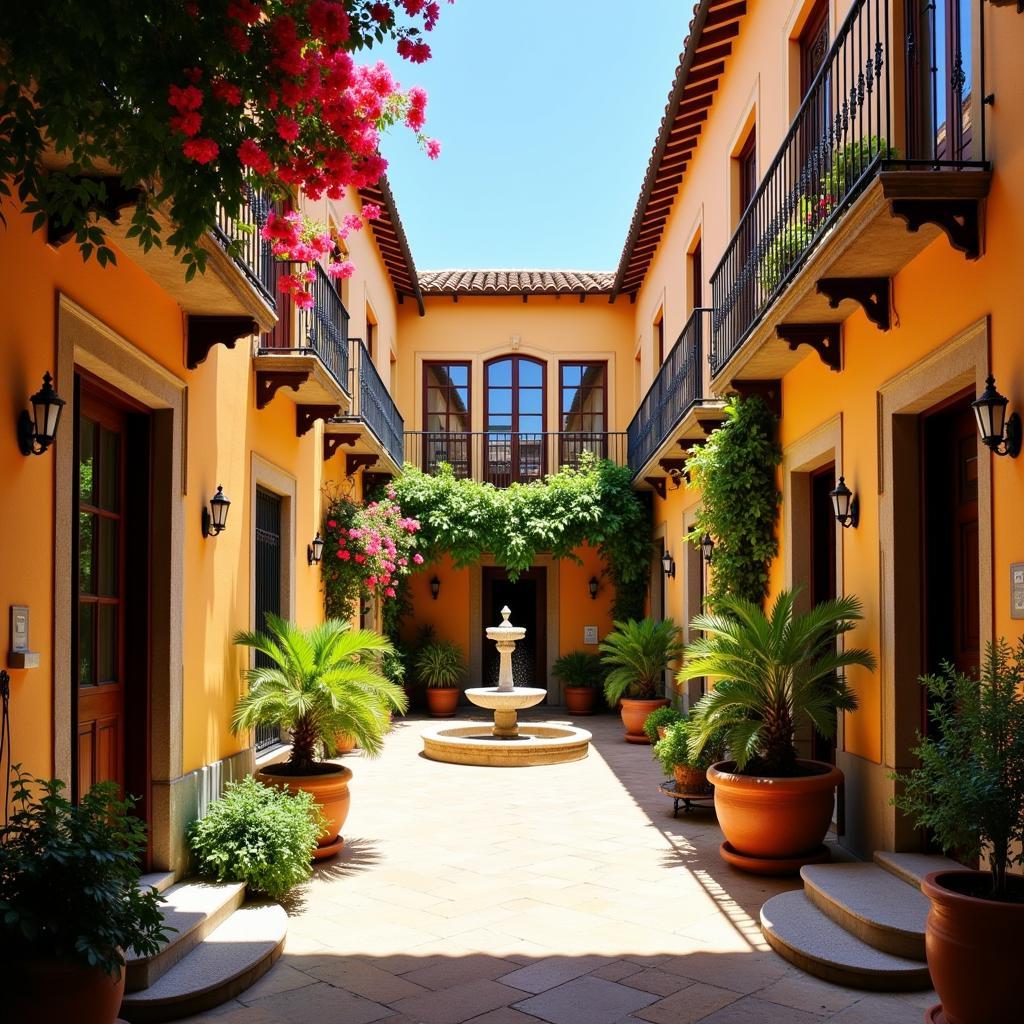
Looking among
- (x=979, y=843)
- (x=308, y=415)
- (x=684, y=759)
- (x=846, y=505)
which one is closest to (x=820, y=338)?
(x=846, y=505)

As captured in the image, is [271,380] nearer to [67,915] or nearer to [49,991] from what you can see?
[67,915]

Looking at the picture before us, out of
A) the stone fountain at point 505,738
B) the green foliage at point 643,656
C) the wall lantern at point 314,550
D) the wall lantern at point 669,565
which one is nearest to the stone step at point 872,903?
the stone fountain at point 505,738

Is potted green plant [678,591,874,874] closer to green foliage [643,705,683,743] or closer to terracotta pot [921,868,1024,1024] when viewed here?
terracotta pot [921,868,1024,1024]

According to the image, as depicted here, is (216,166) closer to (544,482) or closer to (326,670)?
(326,670)

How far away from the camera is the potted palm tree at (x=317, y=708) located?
24.4ft

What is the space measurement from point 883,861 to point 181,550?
14.8 feet

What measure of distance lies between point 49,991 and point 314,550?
27.1 feet

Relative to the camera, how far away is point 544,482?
1888 cm

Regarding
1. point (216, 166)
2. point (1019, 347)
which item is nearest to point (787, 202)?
point (1019, 347)

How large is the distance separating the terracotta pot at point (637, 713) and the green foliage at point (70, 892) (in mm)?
10739

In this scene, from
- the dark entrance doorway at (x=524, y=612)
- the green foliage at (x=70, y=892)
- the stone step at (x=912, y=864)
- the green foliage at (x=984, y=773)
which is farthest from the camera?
the dark entrance doorway at (x=524, y=612)

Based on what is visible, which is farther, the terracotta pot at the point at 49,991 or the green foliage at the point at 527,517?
the green foliage at the point at 527,517

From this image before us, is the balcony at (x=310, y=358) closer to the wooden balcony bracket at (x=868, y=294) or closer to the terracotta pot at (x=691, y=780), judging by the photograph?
the wooden balcony bracket at (x=868, y=294)

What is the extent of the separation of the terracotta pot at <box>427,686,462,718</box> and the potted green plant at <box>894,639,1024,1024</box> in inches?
545
